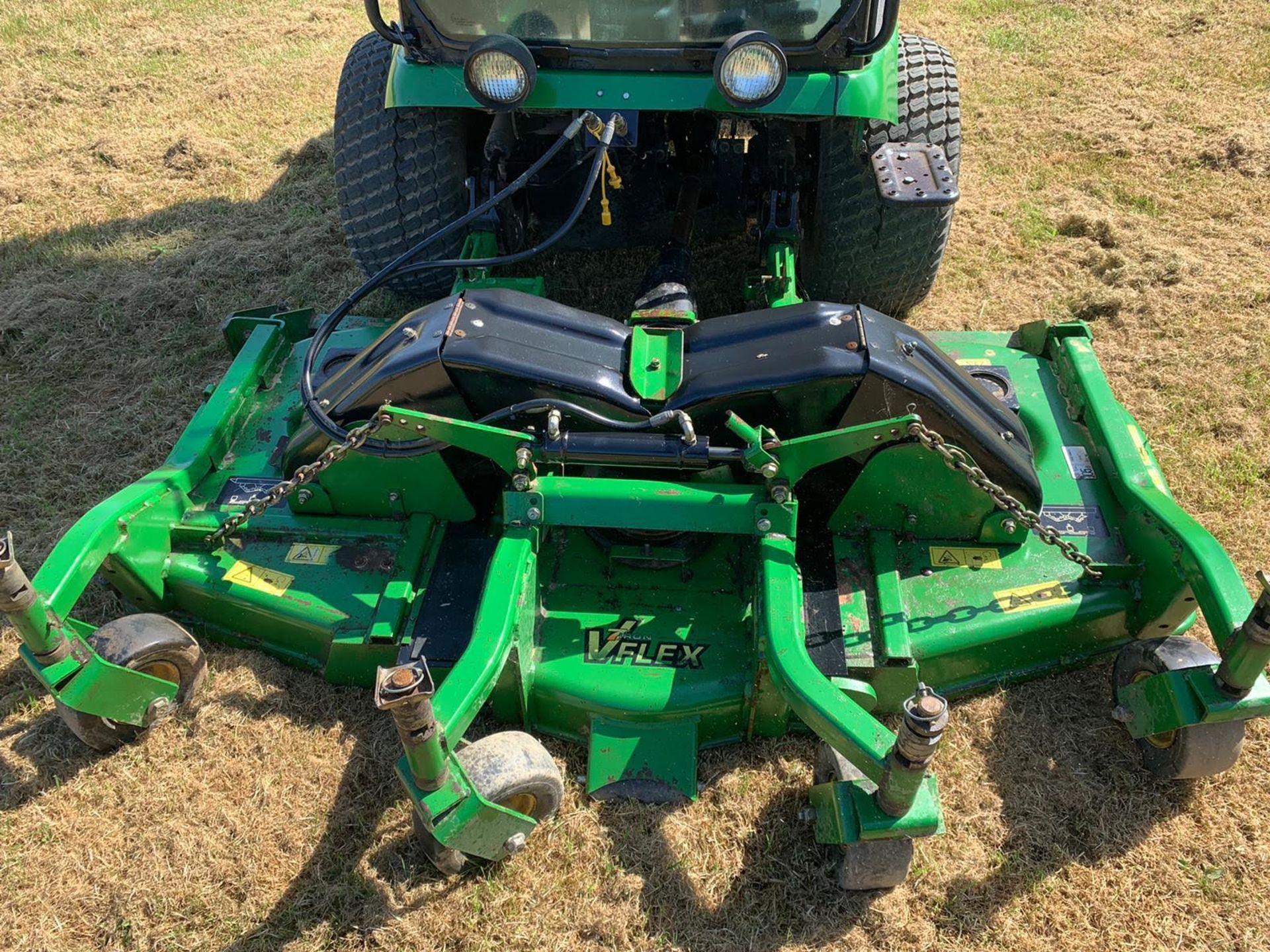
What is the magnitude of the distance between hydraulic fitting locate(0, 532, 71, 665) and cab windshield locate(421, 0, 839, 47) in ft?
6.31

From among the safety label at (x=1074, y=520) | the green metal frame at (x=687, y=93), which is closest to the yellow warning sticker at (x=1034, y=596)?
the safety label at (x=1074, y=520)

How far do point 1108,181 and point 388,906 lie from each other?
15.4 ft

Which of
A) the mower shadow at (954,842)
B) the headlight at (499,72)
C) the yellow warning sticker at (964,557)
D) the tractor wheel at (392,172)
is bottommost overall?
the mower shadow at (954,842)

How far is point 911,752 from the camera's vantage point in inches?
78.3

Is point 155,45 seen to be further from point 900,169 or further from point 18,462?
point 900,169

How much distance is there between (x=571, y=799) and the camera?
2584mm

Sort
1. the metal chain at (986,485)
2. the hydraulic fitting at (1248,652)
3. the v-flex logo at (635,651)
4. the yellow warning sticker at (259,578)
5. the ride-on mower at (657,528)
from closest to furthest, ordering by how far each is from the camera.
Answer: the hydraulic fitting at (1248,652) < the ride-on mower at (657,528) < the metal chain at (986,485) < the v-flex logo at (635,651) < the yellow warning sticker at (259,578)

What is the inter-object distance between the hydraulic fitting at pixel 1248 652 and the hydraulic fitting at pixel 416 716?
1681 millimetres

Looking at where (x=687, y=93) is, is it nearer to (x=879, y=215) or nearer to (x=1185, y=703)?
(x=879, y=215)

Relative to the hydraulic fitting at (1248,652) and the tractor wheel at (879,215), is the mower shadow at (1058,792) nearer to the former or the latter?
the hydraulic fitting at (1248,652)

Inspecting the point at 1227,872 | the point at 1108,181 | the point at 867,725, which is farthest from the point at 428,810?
the point at 1108,181

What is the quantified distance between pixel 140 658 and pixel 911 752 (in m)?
1.85

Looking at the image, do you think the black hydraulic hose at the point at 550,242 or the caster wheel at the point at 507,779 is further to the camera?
the black hydraulic hose at the point at 550,242

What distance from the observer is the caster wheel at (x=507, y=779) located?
2.29m
